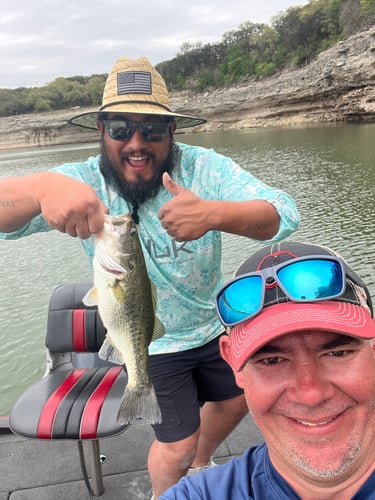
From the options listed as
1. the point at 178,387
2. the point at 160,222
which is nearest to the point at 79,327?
the point at 178,387

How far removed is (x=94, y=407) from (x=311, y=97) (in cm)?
4219

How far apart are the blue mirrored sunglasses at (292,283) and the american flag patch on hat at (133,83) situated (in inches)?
49.7

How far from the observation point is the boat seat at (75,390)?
2.42 meters

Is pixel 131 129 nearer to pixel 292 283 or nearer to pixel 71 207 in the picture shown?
pixel 71 207

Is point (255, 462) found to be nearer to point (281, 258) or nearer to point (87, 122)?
point (281, 258)

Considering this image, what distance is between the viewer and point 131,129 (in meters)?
2.08

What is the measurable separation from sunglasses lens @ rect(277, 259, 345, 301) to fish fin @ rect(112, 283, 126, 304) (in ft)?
2.79

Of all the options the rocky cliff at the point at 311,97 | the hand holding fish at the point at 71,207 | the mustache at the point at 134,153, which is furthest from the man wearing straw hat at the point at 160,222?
the rocky cliff at the point at 311,97

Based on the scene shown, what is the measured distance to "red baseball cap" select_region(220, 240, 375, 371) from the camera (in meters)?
1.30

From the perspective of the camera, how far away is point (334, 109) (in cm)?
3819

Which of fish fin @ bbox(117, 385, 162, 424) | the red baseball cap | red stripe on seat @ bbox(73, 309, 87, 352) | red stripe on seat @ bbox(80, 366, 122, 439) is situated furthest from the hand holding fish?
red stripe on seat @ bbox(73, 309, 87, 352)

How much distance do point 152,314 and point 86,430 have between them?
88cm

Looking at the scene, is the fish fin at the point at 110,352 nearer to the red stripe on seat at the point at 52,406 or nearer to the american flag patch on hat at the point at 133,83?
the red stripe on seat at the point at 52,406

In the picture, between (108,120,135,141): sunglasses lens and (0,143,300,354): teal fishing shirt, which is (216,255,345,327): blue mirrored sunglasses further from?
(108,120,135,141): sunglasses lens
